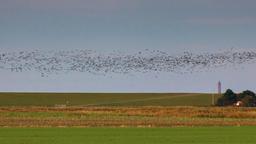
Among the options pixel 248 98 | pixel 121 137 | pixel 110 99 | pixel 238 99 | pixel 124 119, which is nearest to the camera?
pixel 121 137

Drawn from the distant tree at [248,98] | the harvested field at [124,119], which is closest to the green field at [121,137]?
the harvested field at [124,119]

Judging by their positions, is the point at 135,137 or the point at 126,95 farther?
the point at 126,95

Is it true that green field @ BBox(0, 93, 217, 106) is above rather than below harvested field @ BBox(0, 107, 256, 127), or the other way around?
above

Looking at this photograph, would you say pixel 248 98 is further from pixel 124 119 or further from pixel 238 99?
pixel 124 119

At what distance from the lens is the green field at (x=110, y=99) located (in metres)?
161

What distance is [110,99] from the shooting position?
172 m

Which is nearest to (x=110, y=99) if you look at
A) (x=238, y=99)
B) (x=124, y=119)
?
(x=238, y=99)

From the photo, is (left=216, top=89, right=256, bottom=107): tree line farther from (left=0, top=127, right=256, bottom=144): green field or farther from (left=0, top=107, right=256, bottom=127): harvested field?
(left=0, top=127, right=256, bottom=144): green field

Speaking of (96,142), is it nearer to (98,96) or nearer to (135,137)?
(135,137)

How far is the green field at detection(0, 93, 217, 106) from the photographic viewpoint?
161 meters

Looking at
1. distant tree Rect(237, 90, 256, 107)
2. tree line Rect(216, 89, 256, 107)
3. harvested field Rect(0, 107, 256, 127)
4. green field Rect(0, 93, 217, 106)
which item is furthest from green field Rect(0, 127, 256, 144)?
green field Rect(0, 93, 217, 106)

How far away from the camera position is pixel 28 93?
182 meters

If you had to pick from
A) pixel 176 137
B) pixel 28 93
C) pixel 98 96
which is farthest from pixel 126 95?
pixel 176 137

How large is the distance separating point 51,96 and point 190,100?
107 feet
